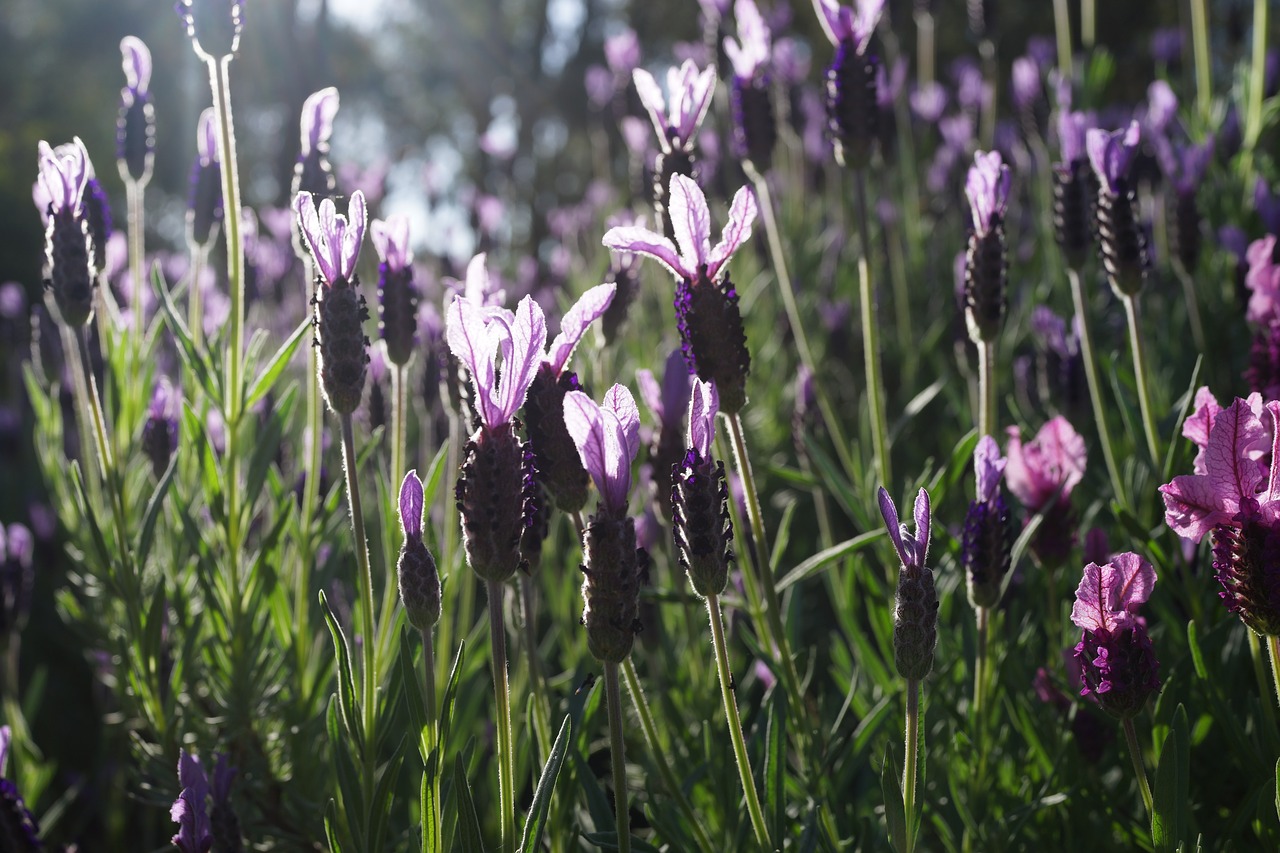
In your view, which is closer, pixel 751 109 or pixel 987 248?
pixel 987 248

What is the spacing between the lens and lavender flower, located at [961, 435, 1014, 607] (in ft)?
4.10

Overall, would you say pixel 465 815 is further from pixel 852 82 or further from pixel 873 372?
pixel 852 82

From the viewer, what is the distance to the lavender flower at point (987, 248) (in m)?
1.41

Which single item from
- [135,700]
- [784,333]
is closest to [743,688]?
[135,700]

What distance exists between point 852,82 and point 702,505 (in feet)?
3.27

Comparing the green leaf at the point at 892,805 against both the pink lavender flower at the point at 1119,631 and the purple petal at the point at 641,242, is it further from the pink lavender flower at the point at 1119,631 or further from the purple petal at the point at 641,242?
the purple petal at the point at 641,242

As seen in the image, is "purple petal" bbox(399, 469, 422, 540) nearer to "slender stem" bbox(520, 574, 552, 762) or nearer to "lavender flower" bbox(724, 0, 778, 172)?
"slender stem" bbox(520, 574, 552, 762)

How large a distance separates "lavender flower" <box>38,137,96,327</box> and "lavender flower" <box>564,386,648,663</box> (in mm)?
888

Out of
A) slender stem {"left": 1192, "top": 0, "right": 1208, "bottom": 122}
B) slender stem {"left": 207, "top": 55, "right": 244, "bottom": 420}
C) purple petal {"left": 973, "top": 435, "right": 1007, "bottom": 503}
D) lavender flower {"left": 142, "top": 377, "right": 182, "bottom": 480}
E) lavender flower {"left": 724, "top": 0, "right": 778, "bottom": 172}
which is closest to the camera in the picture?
purple petal {"left": 973, "top": 435, "right": 1007, "bottom": 503}

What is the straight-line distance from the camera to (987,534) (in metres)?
1.25

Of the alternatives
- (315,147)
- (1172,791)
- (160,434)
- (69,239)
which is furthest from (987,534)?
(160,434)

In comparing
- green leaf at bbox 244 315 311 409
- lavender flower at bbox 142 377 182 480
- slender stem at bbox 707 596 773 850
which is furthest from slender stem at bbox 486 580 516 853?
lavender flower at bbox 142 377 182 480

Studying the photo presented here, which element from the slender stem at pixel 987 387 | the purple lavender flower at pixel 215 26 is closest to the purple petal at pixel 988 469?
the slender stem at pixel 987 387

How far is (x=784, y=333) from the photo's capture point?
3.25 m
